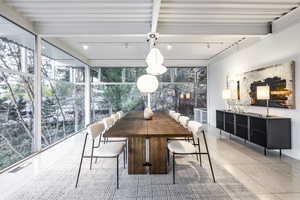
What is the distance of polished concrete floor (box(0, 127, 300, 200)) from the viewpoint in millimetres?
2674

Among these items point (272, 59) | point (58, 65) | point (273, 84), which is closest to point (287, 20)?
point (272, 59)

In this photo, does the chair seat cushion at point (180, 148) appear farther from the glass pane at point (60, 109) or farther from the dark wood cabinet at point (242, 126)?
the glass pane at point (60, 109)

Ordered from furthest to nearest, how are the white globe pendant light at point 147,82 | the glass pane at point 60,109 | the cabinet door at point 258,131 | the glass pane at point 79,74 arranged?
the glass pane at point 79,74, the glass pane at point 60,109, the cabinet door at point 258,131, the white globe pendant light at point 147,82

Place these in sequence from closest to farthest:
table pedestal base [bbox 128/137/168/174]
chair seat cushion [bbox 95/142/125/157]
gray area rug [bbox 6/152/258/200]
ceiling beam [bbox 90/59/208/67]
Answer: gray area rug [bbox 6/152/258/200] < chair seat cushion [bbox 95/142/125/157] < table pedestal base [bbox 128/137/168/174] < ceiling beam [bbox 90/59/208/67]

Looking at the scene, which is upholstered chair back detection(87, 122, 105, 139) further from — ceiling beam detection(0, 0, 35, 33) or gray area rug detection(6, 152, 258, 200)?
ceiling beam detection(0, 0, 35, 33)

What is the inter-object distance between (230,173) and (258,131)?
1.65 meters

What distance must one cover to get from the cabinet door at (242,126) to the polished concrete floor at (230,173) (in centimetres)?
37

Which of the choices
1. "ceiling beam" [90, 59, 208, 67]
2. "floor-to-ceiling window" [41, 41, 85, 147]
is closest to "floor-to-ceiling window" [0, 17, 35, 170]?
"floor-to-ceiling window" [41, 41, 85, 147]

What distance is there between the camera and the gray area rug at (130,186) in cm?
255

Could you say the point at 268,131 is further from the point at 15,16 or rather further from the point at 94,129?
the point at 15,16

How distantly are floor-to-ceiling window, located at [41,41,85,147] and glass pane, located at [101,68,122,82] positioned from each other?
1.24m

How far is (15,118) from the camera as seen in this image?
403 cm

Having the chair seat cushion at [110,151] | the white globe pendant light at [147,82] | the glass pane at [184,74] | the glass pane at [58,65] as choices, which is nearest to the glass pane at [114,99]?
the glass pane at [58,65]

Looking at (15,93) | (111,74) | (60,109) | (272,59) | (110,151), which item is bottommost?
(110,151)
